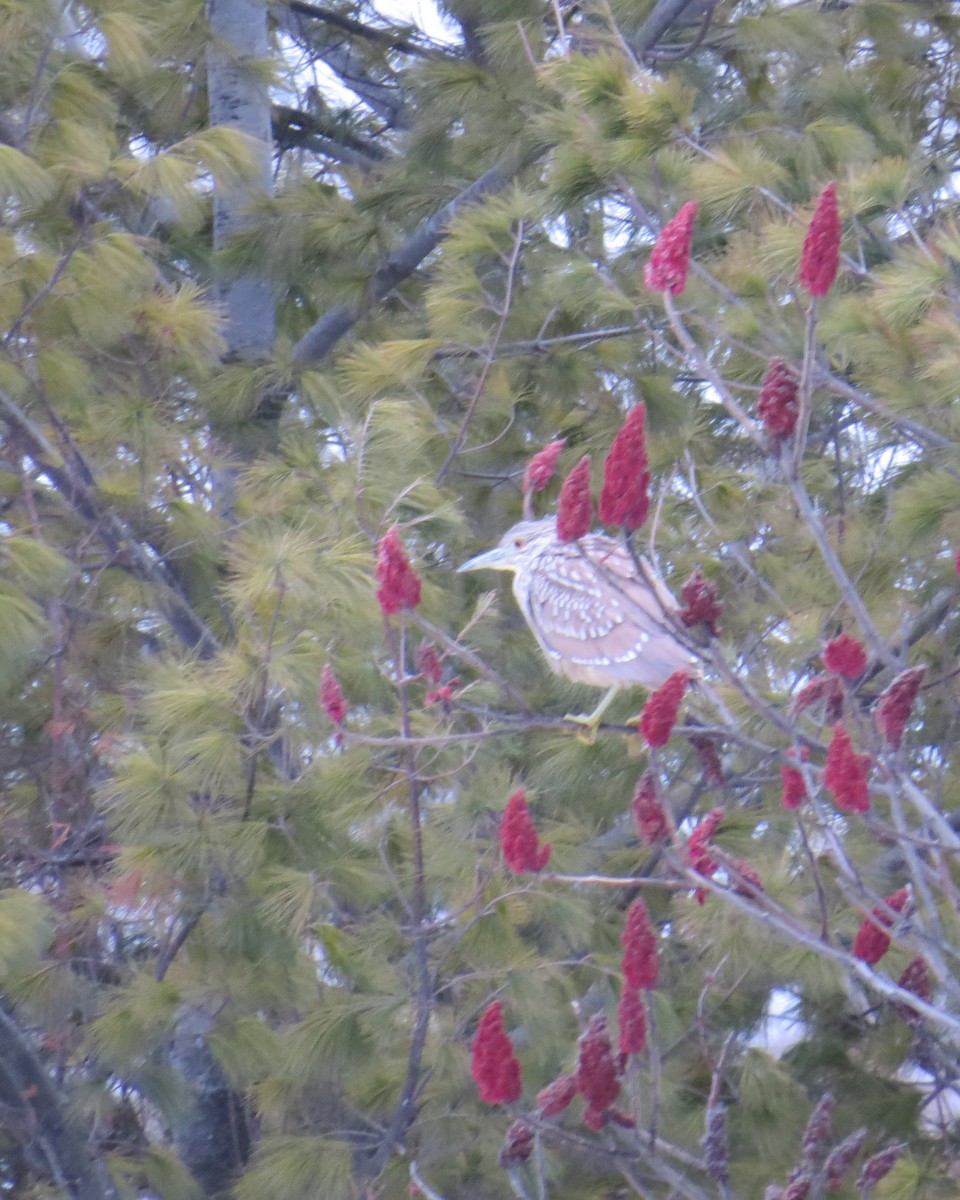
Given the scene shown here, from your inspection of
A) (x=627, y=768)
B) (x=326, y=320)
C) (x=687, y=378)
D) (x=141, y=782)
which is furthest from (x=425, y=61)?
(x=141, y=782)

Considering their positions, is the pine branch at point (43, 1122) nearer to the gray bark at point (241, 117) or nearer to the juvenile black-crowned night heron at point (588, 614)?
the juvenile black-crowned night heron at point (588, 614)

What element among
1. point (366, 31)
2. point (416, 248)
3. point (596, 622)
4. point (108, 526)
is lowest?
point (596, 622)

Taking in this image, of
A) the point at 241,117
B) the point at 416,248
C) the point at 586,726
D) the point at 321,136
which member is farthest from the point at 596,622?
the point at 321,136

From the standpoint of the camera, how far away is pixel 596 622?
3361mm

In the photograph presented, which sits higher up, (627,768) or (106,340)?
(106,340)

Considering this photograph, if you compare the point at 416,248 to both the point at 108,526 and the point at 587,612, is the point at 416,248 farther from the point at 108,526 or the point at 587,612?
the point at 587,612

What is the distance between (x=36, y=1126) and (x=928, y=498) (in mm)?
2447

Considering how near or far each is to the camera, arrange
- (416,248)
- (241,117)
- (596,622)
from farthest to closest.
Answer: (241,117) < (416,248) < (596,622)

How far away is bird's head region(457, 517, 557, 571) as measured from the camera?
356 centimetres

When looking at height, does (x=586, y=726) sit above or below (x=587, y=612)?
below

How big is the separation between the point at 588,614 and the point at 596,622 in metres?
0.05

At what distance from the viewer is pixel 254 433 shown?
5.18m

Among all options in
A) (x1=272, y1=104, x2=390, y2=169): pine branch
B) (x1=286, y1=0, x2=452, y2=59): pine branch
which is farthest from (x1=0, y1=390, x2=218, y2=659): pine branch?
(x1=272, y1=104, x2=390, y2=169): pine branch

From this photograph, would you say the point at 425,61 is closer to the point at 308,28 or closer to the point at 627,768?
the point at 308,28
